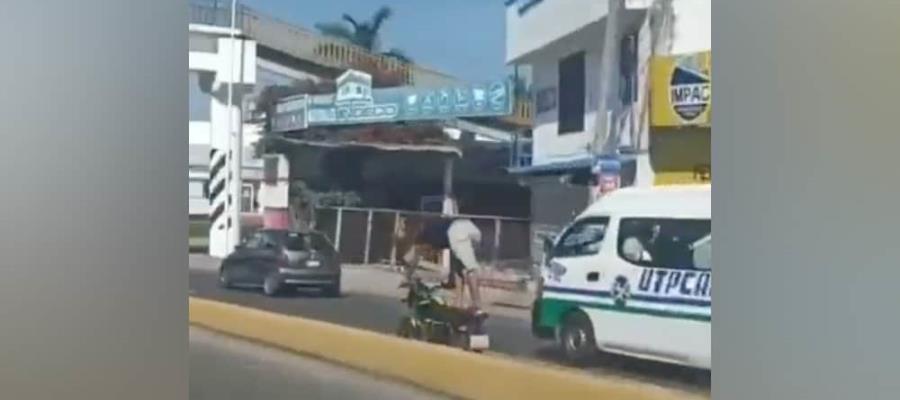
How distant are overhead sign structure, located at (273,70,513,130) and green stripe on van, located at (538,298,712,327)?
1.49 ft

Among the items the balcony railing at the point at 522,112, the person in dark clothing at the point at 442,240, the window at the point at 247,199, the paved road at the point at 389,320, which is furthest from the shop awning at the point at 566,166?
the window at the point at 247,199

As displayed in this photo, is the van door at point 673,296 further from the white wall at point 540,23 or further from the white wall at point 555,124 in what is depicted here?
the white wall at point 540,23

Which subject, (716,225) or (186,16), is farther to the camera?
(186,16)

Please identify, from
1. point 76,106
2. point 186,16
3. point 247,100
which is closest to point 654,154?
point 247,100

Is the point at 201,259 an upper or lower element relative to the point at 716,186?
lower

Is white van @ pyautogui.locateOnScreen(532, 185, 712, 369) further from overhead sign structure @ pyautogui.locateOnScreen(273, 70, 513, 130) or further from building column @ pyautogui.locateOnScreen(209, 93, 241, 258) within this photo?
building column @ pyautogui.locateOnScreen(209, 93, 241, 258)

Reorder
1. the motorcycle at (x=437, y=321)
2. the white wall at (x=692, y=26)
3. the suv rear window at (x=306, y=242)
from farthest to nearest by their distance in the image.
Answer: the suv rear window at (x=306, y=242), the motorcycle at (x=437, y=321), the white wall at (x=692, y=26)

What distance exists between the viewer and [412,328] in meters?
2.50

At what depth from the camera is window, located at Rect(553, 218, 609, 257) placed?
2.40 metres

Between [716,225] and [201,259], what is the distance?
1246mm

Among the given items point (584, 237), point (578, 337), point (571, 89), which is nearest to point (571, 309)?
point (578, 337)

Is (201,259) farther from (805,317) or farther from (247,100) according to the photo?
(805,317)

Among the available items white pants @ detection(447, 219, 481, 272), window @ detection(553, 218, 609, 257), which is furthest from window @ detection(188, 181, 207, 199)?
window @ detection(553, 218, 609, 257)

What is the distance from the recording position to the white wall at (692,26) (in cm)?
235
